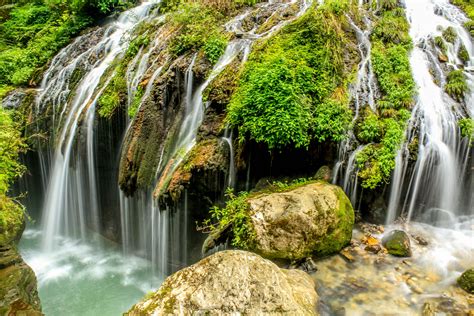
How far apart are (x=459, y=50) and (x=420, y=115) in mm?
3002

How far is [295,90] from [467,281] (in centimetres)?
388

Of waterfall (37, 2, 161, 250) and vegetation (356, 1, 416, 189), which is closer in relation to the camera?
vegetation (356, 1, 416, 189)

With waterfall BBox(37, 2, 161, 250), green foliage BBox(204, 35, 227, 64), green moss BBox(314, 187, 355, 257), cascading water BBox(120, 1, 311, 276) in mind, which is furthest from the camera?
waterfall BBox(37, 2, 161, 250)

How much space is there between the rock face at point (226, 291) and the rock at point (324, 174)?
2657 millimetres

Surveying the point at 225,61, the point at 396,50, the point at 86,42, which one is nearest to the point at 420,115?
the point at 396,50

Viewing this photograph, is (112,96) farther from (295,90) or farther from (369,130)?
(369,130)

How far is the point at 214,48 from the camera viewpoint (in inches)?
297

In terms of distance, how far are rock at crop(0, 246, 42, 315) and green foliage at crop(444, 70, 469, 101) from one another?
8345 mm

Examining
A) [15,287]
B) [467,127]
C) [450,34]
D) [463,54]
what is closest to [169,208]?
[15,287]

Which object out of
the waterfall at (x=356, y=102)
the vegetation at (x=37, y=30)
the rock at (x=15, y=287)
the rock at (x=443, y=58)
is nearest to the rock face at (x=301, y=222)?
the waterfall at (x=356, y=102)

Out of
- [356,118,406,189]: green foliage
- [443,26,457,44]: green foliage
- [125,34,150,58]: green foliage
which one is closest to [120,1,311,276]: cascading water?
[125,34,150,58]: green foliage

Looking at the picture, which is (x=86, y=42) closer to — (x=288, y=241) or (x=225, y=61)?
(x=225, y=61)

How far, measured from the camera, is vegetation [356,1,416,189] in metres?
5.83

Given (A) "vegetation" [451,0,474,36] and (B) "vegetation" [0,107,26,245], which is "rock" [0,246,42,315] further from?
(A) "vegetation" [451,0,474,36]
